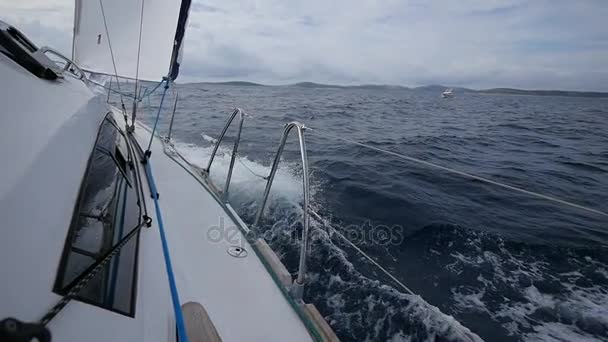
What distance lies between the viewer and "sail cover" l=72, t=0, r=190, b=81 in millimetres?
3260

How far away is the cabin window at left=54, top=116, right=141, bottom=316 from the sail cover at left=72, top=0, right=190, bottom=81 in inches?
69.9

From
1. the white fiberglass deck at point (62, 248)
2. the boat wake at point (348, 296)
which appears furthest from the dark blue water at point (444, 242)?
the white fiberglass deck at point (62, 248)

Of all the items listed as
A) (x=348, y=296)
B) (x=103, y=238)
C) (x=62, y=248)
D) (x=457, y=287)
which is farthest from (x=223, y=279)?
(x=457, y=287)

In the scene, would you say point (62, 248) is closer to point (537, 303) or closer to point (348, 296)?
Result: point (348, 296)

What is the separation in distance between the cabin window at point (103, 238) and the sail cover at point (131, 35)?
1.78 meters

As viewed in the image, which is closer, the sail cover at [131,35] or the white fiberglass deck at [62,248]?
the white fiberglass deck at [62,248]

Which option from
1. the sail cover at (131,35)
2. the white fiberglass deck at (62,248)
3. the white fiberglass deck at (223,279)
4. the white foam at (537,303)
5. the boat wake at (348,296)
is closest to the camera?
the white fiberglass deck at (62,248)

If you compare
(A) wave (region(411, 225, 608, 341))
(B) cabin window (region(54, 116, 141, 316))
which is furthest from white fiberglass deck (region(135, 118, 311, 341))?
(A) wave (region(411, 225, 608, 341))

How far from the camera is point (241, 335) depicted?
1185 mm

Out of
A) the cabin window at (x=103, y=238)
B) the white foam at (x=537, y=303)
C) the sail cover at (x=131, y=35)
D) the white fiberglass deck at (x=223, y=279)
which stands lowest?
the white foam at (x=537, y=303)

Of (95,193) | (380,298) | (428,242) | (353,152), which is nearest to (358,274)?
(380,298)

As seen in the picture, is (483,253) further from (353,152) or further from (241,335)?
(353,152)

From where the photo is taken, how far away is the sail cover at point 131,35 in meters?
3.26

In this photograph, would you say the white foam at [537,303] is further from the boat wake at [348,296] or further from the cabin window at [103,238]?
the cabin window at [103,238]
